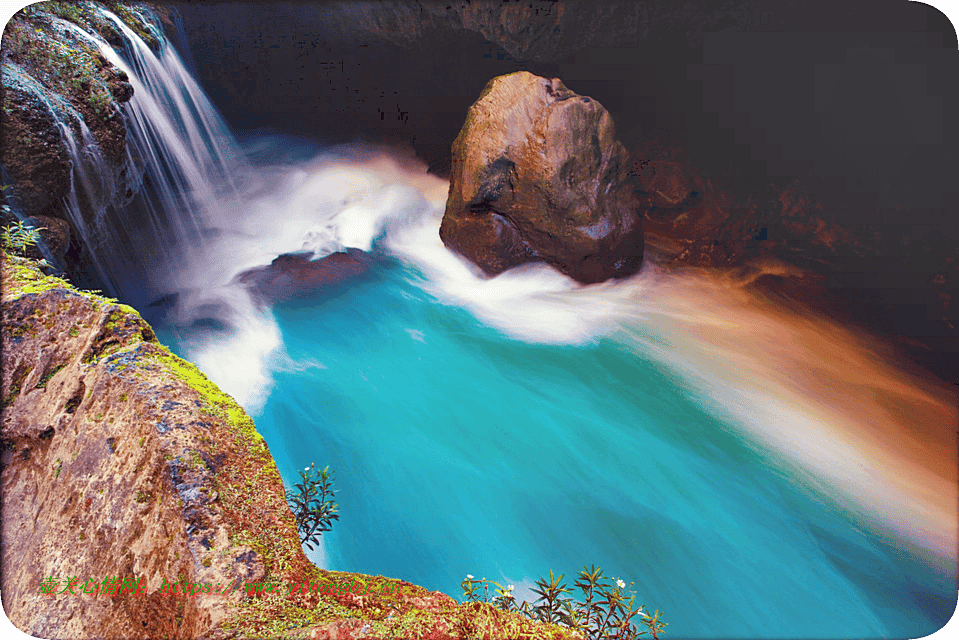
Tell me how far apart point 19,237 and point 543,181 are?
4.56m

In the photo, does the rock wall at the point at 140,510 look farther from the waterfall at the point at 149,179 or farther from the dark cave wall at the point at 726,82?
the dark cave wall at the point at 726,82

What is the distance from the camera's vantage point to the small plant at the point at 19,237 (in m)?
2.45

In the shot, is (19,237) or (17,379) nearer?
(17,379)

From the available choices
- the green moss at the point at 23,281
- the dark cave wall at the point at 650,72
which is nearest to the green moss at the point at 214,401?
the green moss at the point at 23,281

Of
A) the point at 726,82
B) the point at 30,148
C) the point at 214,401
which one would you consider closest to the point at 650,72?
the point at 726,82

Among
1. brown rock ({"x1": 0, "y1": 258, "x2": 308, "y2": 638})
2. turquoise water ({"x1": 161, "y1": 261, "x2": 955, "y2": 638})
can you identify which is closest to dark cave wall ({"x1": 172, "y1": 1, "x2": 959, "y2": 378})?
turquoise water ({"x1": 161, "y1": 261, "x2": 955, "y2": 638})

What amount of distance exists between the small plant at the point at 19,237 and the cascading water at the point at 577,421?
5.25 ft

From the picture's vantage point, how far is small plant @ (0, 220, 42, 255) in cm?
245

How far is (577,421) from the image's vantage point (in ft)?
12.1

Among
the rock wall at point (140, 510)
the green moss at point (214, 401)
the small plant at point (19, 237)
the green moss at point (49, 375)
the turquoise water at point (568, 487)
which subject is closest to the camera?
the rock wall at point (140, 510)

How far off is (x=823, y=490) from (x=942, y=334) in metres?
3.04

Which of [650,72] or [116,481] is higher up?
[650,72]

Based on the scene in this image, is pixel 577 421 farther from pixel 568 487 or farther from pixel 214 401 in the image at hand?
pixel 214 401

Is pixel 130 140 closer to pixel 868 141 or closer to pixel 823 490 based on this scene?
pixel 823 490
